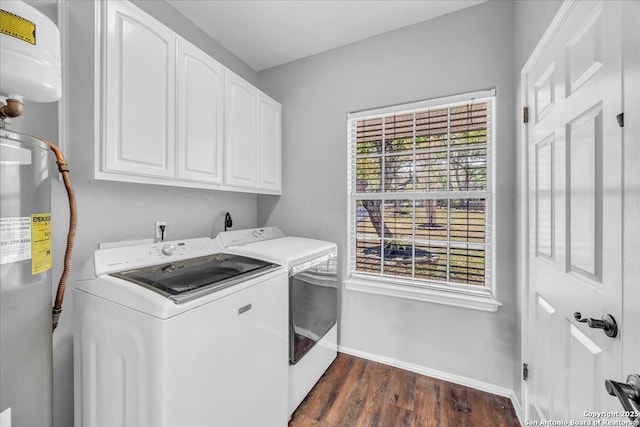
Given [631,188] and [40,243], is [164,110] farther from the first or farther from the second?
[631,188]

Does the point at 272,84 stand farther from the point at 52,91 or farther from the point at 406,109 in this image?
the point at 52,91

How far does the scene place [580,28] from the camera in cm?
102

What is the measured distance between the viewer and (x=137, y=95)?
53.0 inches

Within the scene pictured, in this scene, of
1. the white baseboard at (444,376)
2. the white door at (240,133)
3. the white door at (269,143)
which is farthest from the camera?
the white door at (269,143)

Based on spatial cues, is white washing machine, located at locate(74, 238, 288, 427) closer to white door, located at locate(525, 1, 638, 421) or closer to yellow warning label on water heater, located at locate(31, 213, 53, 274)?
yellow warning label on water heater, located at locate(31, 213, 53, 274)

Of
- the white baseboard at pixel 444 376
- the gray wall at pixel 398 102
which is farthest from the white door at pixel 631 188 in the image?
the white baseboard at pixel 444 376

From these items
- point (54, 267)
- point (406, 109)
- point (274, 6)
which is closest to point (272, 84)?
point (274, 6)

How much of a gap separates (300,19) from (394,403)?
2.96 m

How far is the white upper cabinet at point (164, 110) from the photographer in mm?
1241

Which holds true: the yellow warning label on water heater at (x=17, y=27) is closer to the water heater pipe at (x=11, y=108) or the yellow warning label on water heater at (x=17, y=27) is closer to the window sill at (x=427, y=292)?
the water heater pipe at (x=11, y=108)

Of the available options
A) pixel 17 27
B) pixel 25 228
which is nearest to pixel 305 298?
pixel 25 228

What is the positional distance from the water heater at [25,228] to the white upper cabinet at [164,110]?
230 mm

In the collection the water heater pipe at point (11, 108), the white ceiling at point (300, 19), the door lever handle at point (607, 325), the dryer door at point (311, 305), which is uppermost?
the white ceiling at point (300, 19)

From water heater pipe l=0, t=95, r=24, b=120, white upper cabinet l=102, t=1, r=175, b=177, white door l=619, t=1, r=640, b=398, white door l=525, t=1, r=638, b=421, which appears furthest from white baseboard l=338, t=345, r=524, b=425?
water heater pipe l=0, t=95, r=24, b=120
